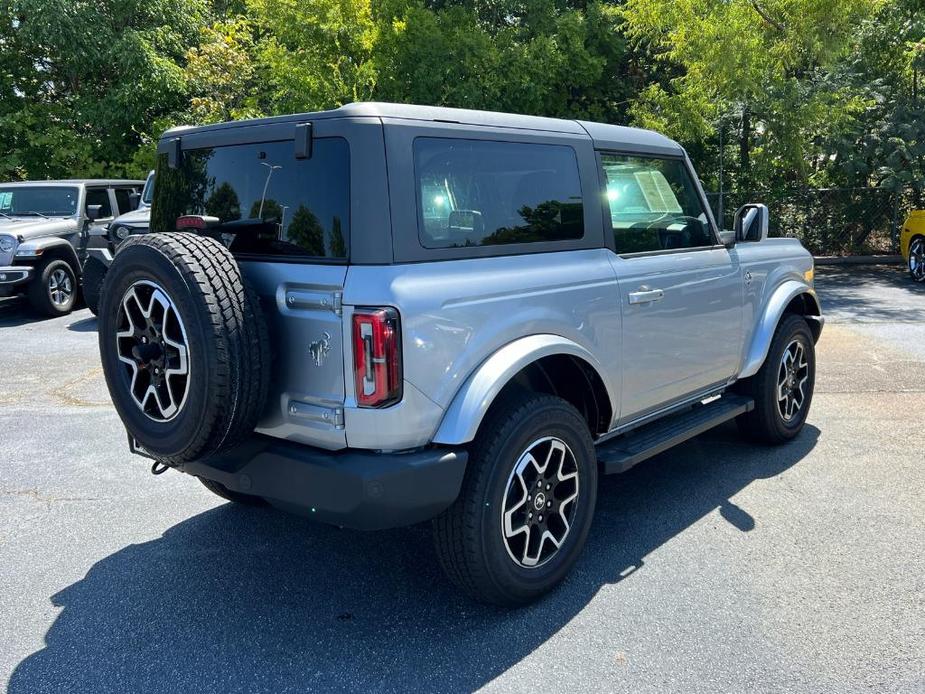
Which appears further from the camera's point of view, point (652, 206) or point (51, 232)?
point (51, 232)

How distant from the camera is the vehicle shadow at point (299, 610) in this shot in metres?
2.84

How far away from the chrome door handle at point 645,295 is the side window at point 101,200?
10.6 meters

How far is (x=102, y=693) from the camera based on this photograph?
2730mm

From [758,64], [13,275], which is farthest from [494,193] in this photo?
[758,64]

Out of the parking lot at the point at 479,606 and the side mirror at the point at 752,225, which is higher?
the side mirror at the point at 752,225

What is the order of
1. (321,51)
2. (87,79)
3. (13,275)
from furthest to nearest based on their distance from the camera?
1. (87,79)
2. (321,51)
3. (13,275)

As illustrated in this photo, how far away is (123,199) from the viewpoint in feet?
41.2

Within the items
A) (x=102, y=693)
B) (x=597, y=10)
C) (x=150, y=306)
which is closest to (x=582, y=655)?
(x=102, y=693)

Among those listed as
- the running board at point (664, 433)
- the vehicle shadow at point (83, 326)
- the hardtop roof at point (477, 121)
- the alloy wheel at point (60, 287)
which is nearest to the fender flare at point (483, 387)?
the running board at point (664, 433)

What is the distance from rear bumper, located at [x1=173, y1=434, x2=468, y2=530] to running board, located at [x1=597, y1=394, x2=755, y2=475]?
3.64 feet

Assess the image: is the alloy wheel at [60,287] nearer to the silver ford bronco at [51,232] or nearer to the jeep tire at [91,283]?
the silver ford bronco at [51,232]

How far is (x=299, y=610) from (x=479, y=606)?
2.48 feet

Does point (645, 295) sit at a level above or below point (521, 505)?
above

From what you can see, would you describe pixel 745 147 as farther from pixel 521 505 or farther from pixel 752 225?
pixel 521 505
